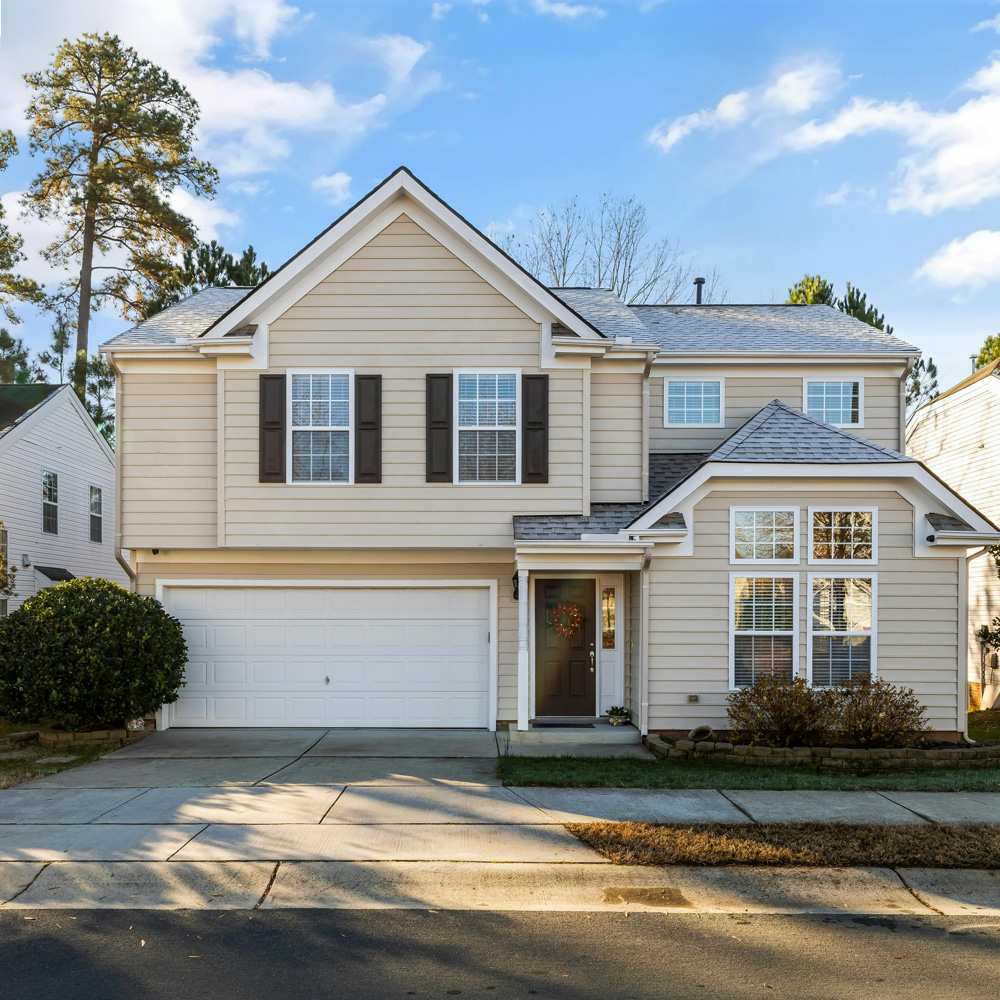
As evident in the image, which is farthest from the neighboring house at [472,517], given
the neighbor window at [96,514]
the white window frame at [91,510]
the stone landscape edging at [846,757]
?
the neighbor window at [96,514]

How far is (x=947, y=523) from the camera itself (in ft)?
40.2

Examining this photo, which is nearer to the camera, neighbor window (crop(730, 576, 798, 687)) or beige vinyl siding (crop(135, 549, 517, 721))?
neighbor window (crop(730, 576, 798, 687))

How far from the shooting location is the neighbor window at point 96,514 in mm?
23531

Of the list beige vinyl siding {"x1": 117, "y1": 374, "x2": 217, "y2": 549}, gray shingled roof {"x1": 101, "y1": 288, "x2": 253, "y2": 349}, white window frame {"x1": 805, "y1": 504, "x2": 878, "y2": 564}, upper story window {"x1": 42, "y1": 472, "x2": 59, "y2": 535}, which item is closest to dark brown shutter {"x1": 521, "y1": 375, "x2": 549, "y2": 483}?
white window frame {"x1": 805, "y1": 504, "x2": 878, "y2": 564}

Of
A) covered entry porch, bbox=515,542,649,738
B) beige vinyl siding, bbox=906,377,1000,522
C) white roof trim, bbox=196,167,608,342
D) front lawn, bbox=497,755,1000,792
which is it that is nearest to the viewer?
front lawn, bbox=497,755,1000,792

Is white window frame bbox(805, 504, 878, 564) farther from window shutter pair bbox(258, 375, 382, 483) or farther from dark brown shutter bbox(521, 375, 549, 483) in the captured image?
window shutter pair bbox(258, 375, 382, 483)

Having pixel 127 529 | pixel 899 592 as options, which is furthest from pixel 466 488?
pixel 899 592

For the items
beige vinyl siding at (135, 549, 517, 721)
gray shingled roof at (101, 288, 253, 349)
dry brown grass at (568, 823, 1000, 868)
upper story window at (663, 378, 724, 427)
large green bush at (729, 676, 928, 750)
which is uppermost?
gray shingled roof at (101, 288, 253, 349)

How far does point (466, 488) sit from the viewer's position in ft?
43.3

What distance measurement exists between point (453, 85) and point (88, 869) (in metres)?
12.1

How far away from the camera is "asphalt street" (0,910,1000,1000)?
5.11 m

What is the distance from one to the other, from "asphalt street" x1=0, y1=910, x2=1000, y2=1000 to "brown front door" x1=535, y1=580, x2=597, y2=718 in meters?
7.50

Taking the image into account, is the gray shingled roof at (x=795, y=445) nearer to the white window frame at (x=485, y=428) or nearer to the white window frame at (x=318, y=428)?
the white window frame at (x=485, y=428)

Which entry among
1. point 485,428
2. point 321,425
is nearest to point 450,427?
point 485,428
